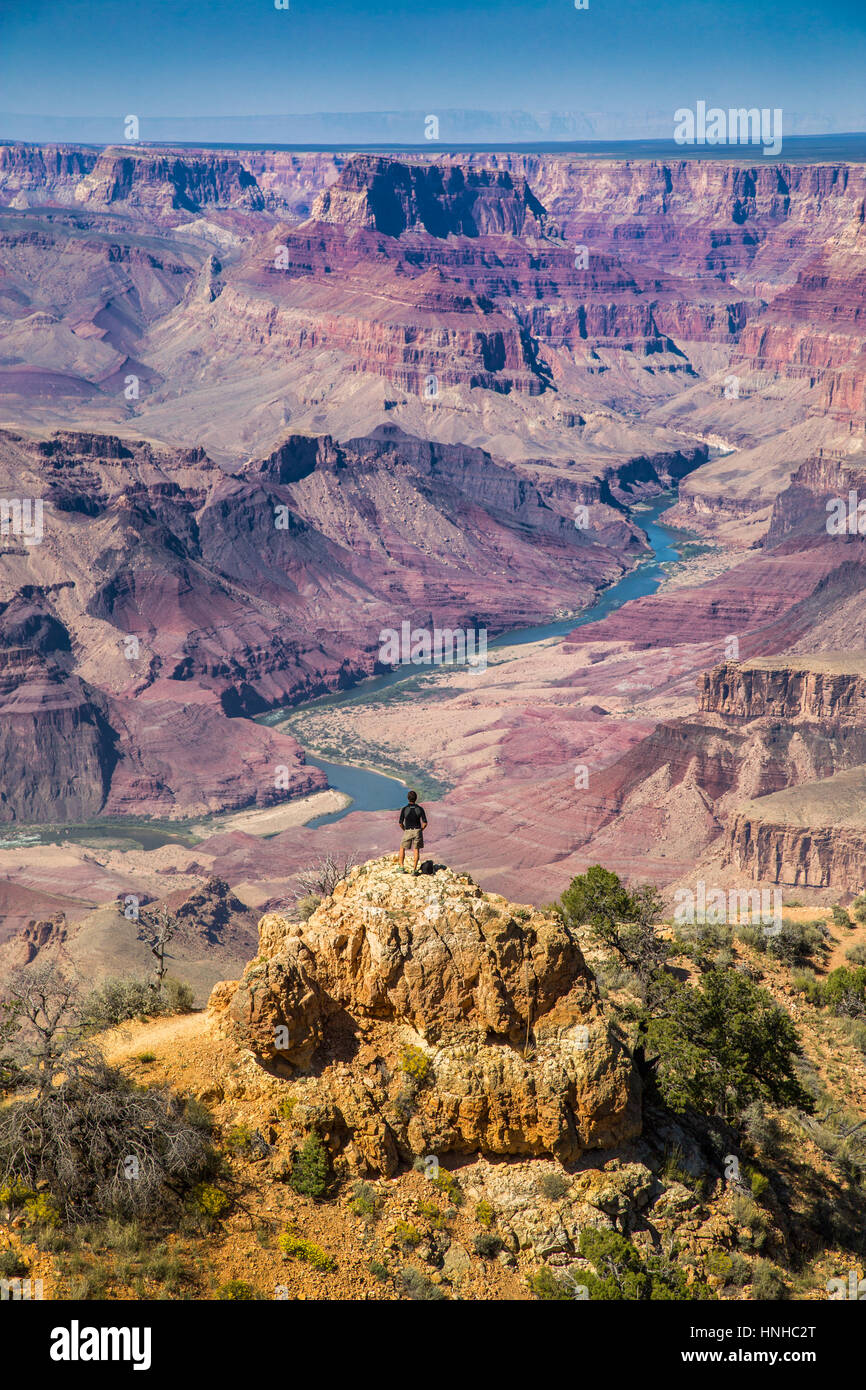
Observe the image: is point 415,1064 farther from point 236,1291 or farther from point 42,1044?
point 42,1044

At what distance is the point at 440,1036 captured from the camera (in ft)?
81.5

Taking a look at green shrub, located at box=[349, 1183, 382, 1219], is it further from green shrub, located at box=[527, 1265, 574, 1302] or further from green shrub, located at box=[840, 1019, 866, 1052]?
green shrub, located at box=[840, 1019, 866, 1052]

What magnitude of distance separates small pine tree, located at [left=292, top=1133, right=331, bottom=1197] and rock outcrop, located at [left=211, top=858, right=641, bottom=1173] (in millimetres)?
425

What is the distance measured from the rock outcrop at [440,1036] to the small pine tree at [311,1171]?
42cm

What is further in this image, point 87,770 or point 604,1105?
point 87,770

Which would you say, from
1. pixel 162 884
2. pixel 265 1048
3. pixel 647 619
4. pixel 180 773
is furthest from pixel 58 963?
pixel 647 619

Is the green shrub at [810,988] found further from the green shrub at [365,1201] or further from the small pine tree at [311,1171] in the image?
the small pine tree at [311,1171]

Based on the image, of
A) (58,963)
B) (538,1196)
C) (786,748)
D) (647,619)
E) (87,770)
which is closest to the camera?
(538,1196)

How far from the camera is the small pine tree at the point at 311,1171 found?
2377 cm

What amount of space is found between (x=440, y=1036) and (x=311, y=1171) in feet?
11.2

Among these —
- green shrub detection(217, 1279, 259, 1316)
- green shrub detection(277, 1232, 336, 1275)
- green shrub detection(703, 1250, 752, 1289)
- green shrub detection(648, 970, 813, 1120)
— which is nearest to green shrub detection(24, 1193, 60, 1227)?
green shrub detection(217, 1279, 259, 1316)

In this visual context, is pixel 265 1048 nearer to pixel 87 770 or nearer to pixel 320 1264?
pixel 320 1264

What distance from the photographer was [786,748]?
93.5m

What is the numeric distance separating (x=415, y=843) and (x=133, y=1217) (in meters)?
8.57
